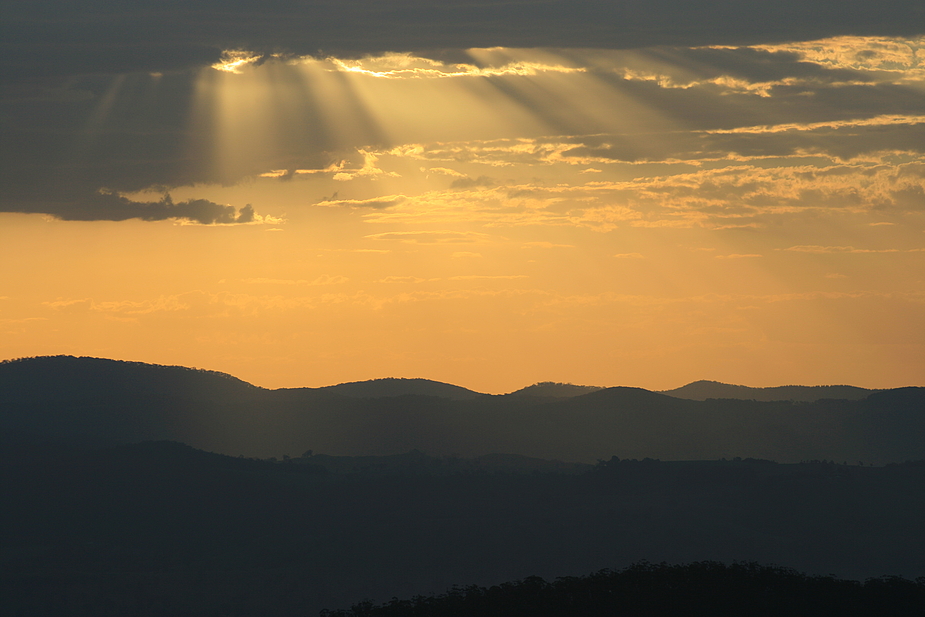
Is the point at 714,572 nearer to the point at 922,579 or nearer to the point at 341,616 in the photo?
the point at 922,579

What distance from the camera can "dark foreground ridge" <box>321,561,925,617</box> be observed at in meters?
157

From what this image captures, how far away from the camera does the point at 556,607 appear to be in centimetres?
17325

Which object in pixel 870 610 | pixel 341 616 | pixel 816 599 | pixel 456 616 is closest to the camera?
pixel 870 610

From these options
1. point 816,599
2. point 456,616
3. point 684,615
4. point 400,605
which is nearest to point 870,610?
point 816,599

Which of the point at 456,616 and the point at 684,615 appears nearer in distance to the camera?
the point at 684,615

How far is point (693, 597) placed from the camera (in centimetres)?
16675

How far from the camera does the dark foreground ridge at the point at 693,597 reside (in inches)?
6196

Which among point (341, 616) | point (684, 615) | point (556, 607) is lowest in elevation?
point (341, 616)

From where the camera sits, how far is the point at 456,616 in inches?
6875

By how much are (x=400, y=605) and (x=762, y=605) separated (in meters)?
62.8

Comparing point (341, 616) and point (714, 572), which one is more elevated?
point (714, 572)

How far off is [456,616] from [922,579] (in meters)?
77.7

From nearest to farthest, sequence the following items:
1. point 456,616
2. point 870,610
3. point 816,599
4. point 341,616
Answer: point 870,610, point 816,599, point 456,616, point 341,616

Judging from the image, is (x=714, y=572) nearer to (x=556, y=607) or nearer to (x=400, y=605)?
(x=556, y=607)
